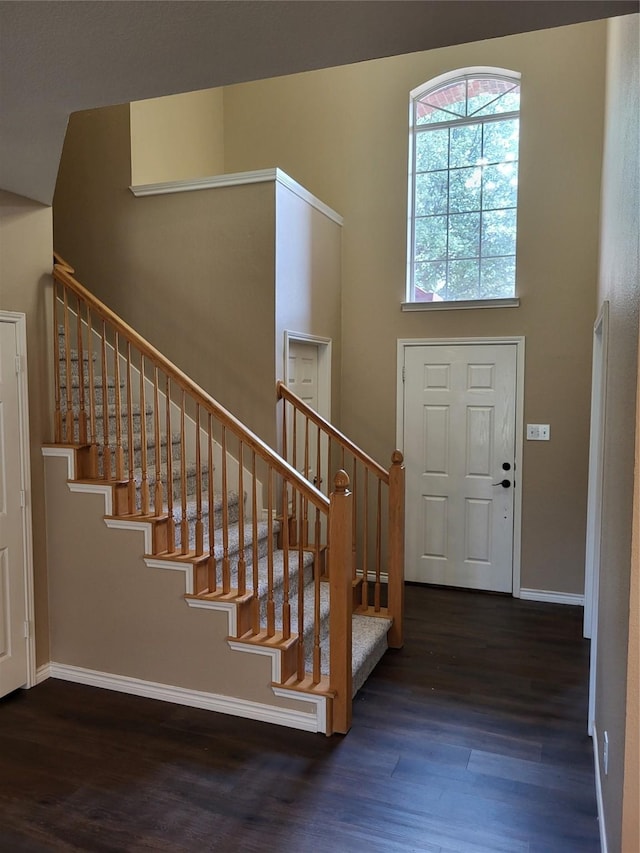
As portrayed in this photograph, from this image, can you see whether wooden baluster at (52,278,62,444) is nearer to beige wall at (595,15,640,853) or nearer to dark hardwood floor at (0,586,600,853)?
dark hardwood floor at (0,586,600,853)

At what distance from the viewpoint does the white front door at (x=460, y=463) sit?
4.65 m

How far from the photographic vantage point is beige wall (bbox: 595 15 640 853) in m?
1.71

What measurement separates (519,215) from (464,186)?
0.53m

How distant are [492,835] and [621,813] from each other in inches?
27.7

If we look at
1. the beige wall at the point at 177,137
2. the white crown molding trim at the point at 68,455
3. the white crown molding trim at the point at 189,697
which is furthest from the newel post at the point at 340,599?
the beige wall at the point at 177,137

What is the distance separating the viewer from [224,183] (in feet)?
13.1

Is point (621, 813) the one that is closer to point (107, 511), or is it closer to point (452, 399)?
point (107, 511)

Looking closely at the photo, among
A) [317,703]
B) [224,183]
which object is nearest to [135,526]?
[317,703]

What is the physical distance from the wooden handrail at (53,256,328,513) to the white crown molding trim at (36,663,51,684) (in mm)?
1700

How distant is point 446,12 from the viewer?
5.62ft

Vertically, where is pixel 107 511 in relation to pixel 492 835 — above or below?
above

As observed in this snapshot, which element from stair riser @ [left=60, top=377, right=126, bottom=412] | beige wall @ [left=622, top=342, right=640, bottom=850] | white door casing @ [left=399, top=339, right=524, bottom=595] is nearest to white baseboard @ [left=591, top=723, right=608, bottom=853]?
beige wall @ [left=622, top=342, right=640, bottom=850]

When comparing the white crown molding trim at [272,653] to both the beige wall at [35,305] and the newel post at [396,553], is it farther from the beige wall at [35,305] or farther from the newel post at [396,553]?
the beige wall at [35,305]

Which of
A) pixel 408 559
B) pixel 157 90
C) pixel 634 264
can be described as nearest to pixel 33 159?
pixel 157 90
